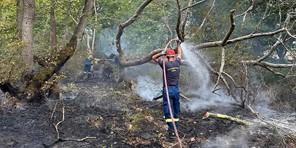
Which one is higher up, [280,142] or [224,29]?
[224,29]

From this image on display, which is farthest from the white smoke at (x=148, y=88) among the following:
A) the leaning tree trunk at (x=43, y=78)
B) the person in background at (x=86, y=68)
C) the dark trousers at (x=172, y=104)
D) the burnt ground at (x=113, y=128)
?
the person in background at (x=86, y=68)

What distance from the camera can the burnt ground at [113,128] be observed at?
6402 millimetres

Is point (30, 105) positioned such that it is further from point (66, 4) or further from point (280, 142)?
point (280, 142)

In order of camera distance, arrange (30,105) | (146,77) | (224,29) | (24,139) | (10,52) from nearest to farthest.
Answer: (24,139), (10,52), (30,105), (224,29), (146,77)

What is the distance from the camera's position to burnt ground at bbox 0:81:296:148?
6402mm

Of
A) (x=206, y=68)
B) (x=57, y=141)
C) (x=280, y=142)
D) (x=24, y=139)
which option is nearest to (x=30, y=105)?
(x=24, y=139)

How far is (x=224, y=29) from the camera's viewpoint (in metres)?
11.5

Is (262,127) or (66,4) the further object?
(66,4)

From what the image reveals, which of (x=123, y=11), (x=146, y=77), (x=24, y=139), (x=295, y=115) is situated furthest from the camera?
(x=123, y=11)

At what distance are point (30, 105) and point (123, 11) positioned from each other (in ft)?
26.0

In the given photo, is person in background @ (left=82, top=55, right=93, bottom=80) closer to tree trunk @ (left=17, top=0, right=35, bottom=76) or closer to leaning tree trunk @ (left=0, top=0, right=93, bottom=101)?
leaning tree trunk @ (left=0, top=0, right=93, bottom=101)

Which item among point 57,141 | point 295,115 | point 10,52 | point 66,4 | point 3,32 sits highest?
point 66,4

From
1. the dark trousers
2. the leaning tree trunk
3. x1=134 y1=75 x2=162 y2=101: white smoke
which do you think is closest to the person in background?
x1=134 y1=75 x2=162 y2=101: white smoke

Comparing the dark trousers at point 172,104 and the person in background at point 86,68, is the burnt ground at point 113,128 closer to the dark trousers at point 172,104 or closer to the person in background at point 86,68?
the dark trousers at point 172,104
